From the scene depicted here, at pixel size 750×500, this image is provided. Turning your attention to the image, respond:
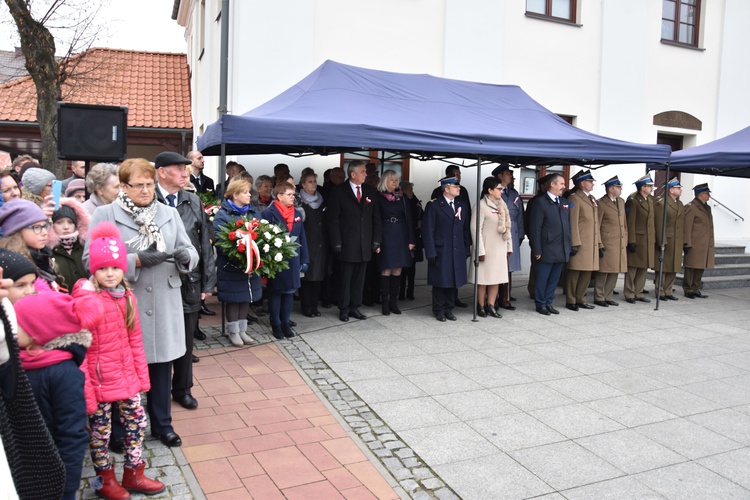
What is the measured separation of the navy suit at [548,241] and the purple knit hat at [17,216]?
265 inches

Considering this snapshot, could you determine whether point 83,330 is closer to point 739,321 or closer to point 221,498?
point 221,498

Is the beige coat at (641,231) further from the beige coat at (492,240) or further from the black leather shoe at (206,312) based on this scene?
the black leather shoe at (206,312)

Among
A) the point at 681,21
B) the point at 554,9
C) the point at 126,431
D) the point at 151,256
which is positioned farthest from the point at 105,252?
the point at 681,21

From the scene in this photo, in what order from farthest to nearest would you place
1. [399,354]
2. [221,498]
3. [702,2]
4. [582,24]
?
[702,2] < [582,24] < [399,354] < [221,498]

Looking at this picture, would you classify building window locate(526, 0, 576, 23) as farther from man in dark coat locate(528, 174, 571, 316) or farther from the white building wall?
man in dark coat locate(528, 174, 571, 316)

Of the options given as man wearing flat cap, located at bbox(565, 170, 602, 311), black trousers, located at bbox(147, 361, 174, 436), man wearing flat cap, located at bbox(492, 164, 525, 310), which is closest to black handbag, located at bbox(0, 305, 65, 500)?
black trousers, located at bbox(147, 361, 174, 436)

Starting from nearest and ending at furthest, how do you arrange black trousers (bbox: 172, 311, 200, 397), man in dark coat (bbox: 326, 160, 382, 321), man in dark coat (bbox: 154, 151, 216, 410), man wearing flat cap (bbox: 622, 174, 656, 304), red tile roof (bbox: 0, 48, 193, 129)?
1. man in dark coat (bbox: 154, 151, 216, 410)
2. black trousers (bbox: 172, 311, 200, 397)
3. man in dark coat (bbox: 326, 160, 382, 321)
4. man wearing flat cap (bbox: 622, 174, 656, 304)
5. red tile roof (bbox: 0, 48, 193, 129)

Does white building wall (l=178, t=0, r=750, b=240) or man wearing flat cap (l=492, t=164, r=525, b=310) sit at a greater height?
white building wall (l=178, t=0, r=750, b=240)

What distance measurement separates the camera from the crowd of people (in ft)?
9.64

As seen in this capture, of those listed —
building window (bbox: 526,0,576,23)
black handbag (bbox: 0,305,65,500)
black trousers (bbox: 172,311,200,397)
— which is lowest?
black trousers (bbox: 172,311,200,397)

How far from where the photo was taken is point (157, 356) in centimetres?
394

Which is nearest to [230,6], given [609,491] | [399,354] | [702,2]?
[399,354]

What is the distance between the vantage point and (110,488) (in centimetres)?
345

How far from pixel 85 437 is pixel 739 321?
28.2 ft
